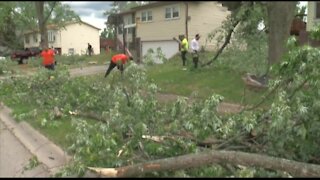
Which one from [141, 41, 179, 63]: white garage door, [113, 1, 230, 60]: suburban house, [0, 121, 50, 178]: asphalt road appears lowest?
[0, 121, 50, 178]: asphalt road

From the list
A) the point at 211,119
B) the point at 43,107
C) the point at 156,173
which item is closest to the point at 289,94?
the point at 211,119

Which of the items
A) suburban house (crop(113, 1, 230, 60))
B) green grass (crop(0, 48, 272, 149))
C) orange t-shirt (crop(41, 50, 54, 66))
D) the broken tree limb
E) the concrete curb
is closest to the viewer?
the broken tree limb

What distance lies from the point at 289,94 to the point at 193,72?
36.2 feet

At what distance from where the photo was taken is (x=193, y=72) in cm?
1714

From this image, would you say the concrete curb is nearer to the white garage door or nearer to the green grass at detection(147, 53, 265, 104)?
the green grass at detection(147, 53, 265, 104)

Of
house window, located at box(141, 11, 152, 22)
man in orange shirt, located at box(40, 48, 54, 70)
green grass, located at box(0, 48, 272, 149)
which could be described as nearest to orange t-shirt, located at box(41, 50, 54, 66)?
man in orange shirt, located at box(40, 48, 54, 70)

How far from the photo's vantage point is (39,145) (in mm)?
7688

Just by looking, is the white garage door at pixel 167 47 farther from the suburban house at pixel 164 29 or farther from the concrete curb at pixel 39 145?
the concrete curb at pixel 39 145

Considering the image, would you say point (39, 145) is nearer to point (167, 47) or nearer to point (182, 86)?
point (182, 86)

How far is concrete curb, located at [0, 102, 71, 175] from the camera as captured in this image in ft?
21.1

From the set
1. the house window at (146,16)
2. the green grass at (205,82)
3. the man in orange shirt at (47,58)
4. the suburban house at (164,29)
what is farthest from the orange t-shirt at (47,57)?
the house window at (146,16)

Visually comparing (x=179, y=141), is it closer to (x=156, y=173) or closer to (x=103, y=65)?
(x=156, y=173)

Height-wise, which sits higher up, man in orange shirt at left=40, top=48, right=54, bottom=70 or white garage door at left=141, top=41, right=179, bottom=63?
white garage door at left=141, top=41, right=179, bottom=63

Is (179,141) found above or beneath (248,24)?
beneath
